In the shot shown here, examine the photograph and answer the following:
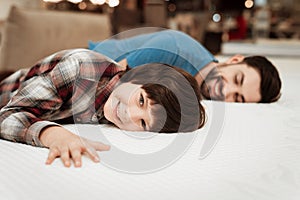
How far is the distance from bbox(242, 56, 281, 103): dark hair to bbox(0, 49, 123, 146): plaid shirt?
0.43 metres

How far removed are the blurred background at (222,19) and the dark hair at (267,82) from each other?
200cm

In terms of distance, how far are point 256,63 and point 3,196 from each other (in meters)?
0.89

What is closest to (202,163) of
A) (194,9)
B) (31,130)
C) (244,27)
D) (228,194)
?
(228,194)

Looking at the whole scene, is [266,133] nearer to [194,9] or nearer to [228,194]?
[228,194]

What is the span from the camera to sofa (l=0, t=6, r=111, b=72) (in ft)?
6.16

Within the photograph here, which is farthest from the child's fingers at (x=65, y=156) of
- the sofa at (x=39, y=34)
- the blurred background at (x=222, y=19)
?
the blurred background at (x=222, y=19)

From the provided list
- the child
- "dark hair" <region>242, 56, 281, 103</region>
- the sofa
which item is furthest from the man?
the sofa

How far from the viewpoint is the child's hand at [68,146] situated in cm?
55

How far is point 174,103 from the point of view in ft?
2.54

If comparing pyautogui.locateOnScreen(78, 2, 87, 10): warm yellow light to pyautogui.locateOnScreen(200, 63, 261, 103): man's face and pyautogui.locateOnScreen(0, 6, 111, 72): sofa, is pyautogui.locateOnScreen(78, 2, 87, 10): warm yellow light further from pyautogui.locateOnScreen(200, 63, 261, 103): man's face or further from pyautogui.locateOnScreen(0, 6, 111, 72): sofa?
pyautogui.locateOnScreen(200, 63, 261, 103): man's face

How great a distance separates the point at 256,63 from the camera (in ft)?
3.80

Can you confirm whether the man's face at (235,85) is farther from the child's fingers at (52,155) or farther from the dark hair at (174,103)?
the child's fingers at (52,155)

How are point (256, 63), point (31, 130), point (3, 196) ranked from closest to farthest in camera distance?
point (3, 196) < point (31, 130) < point (256, 63)

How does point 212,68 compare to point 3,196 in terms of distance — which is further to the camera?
point 212,68
